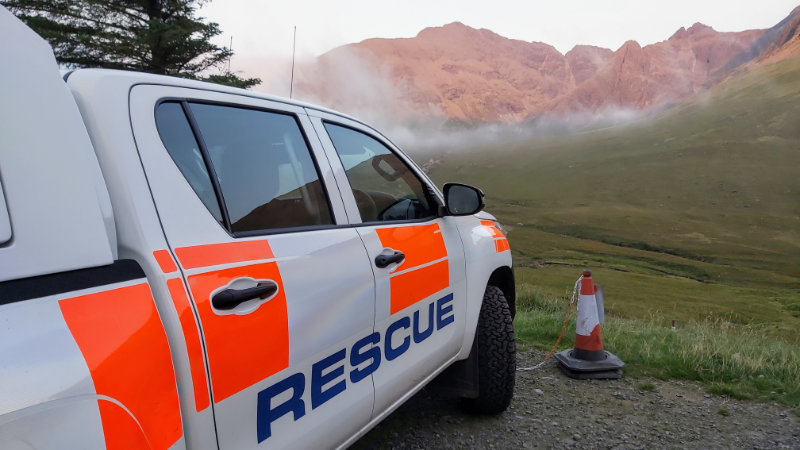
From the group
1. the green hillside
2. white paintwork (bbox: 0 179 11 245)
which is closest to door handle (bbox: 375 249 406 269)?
white paintwork (bbox: 0 179 11 245)

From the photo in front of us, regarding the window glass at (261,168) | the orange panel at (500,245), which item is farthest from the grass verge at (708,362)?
the window glass at (261,168)

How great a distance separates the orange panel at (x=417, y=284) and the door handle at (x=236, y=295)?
76cm

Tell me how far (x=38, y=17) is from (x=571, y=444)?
17.4 metres

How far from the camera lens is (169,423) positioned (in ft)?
4.07

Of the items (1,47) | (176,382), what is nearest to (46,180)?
(1,47)

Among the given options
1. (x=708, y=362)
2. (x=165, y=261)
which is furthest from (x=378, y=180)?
(x=708, y=362)

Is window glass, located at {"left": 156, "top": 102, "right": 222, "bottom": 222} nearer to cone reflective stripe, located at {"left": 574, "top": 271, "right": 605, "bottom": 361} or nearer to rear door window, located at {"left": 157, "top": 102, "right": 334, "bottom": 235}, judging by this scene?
rear door window, located at {"left": 157, "top": 102, "right": 334, "bottom": 235}

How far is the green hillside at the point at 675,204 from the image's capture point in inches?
1647

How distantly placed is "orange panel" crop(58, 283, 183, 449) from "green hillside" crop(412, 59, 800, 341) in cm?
1483

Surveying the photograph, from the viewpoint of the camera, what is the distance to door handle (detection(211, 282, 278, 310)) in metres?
1.39

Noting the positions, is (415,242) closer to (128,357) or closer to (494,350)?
(494,350)

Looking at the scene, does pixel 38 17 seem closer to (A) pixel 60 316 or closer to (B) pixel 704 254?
(A) pixel 60 316

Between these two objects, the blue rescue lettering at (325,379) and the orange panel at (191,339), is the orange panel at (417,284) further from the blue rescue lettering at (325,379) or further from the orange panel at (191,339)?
the orange panel at (191,339)

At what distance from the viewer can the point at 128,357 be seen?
3.76ft
